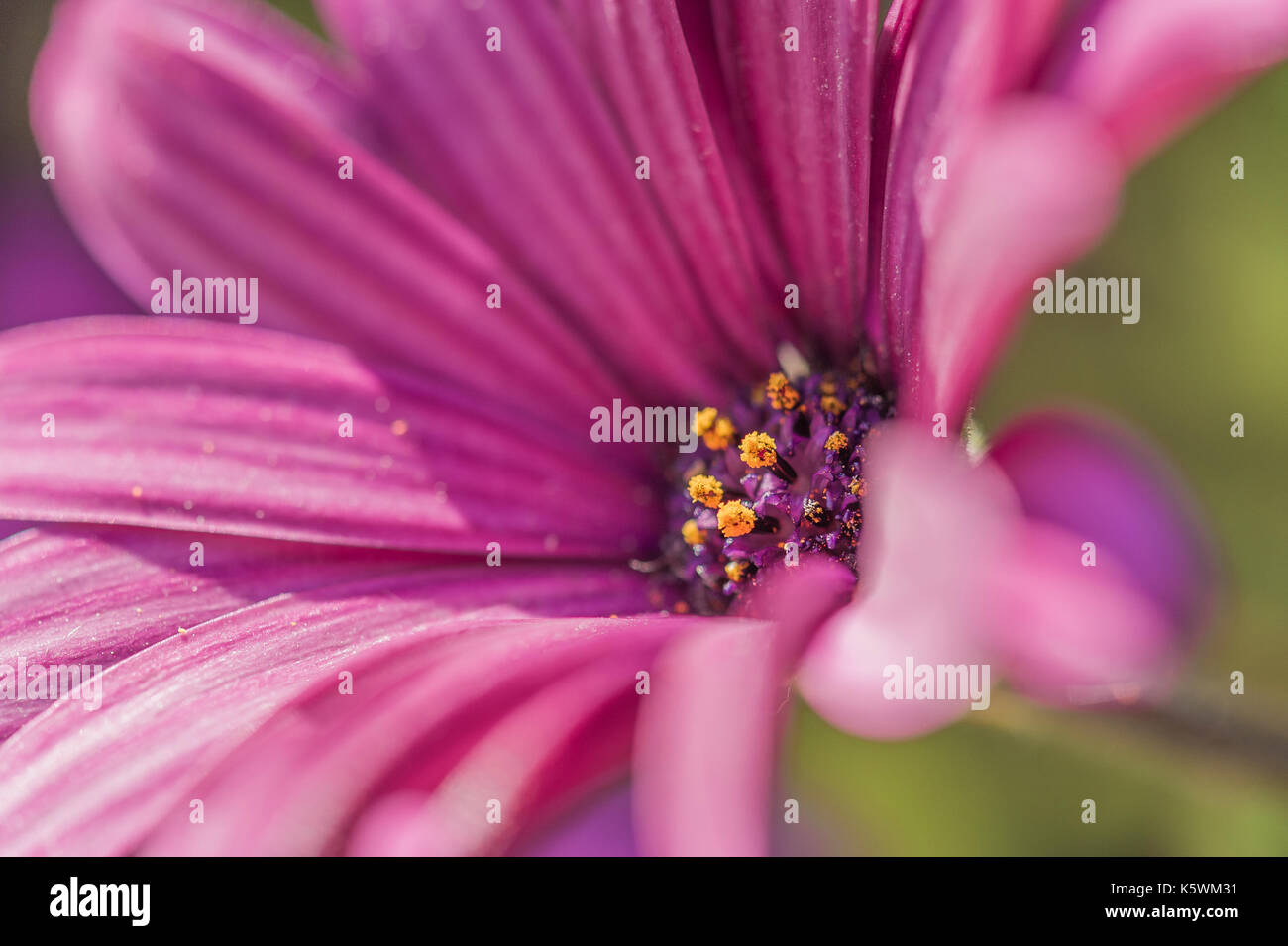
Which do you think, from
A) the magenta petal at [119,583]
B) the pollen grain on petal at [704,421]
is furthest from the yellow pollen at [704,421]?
the magenta petal at [119,583]

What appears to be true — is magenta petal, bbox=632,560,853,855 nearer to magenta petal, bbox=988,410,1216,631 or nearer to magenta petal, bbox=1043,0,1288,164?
magenta petal, bbox=988,410,1216,631

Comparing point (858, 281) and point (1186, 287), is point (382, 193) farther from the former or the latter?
point (1186, 287)

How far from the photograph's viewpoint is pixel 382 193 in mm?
636

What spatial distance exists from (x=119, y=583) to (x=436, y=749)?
0.24m

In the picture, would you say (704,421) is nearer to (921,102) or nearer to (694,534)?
(694,534)

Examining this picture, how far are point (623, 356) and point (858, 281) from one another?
17 cm

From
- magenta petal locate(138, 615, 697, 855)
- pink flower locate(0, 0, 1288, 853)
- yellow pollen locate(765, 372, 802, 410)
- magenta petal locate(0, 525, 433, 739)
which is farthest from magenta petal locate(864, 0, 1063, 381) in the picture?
magenta petal locate(0, 525, 433, 739)

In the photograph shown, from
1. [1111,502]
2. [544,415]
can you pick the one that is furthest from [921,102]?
[544,415]

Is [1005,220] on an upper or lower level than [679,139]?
lower

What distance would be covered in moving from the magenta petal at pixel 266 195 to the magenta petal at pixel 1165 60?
364 millimetres

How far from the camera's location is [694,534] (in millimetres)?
667

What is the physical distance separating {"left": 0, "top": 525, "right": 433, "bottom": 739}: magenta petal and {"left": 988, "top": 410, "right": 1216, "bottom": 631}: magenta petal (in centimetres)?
37

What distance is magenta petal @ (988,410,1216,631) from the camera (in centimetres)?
37
